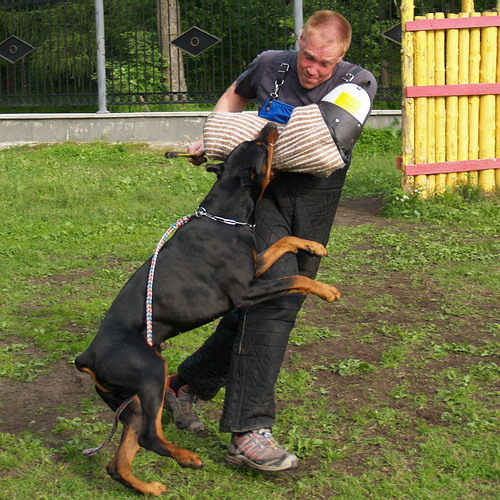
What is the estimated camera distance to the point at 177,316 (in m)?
3.56

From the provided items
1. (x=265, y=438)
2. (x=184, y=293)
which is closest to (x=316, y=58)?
(x=184, y=293)

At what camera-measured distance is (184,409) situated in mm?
4148

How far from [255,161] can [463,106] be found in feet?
18.8

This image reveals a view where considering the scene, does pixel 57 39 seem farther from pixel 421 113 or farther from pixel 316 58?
pixel 316 58

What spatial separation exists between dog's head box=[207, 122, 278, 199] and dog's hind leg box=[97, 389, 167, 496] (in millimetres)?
1079

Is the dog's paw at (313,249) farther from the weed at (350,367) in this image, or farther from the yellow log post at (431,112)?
the yellow log post at (431,112)

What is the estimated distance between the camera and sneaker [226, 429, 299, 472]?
11.7 ft

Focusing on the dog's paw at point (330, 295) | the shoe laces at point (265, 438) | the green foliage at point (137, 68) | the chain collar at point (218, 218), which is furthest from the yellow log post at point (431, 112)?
the green foliage at point (137, 68)

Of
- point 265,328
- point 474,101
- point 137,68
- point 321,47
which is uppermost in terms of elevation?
point 137,68

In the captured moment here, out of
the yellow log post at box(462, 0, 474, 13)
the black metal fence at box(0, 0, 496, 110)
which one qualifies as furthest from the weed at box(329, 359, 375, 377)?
the black metal fence at box(0, 0, 496, 110)

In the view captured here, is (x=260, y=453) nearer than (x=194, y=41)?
Yes

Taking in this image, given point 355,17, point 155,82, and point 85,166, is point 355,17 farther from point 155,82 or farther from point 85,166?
point 85,166

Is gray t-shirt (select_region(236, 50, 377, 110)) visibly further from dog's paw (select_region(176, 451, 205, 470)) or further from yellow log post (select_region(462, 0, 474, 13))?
yellow log post (select_region(462, 0, 474, 13))

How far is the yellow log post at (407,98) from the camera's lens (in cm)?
866
